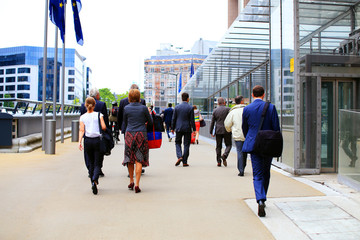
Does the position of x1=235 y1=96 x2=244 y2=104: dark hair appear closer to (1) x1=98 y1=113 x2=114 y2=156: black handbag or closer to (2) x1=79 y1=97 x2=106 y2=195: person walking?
(1) x1=98 y1=113 x2=114 y2=156: black handbag

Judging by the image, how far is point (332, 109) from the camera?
809 cm

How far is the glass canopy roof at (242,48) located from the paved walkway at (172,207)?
427cm

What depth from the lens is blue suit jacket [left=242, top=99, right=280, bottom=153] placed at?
5098 mm

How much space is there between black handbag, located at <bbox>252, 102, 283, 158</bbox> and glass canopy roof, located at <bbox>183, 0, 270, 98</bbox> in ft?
19.2

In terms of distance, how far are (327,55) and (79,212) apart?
5904 millimetres

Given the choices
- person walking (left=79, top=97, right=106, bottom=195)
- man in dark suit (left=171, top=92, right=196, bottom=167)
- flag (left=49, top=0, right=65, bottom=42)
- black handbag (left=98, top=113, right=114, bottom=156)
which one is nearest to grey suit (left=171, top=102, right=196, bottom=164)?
man in dark suit (left=171, top=92, right=196, bottom=167)

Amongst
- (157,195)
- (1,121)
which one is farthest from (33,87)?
(157,195)

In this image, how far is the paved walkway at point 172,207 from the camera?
428 cm

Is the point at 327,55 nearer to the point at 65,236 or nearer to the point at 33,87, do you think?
the point at 65,236

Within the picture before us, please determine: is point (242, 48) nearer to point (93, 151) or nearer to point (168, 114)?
point (168, 114)

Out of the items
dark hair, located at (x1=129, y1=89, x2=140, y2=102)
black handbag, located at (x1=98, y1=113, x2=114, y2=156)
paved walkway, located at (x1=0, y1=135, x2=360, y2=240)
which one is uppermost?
dark hair, located at (x1=129, y1=89, x2=140, y2=102)

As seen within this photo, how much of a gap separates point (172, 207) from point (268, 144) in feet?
5.25

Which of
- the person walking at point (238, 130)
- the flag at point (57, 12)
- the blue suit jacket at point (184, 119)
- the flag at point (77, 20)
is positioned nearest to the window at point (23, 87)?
the flag at point (77, 20)

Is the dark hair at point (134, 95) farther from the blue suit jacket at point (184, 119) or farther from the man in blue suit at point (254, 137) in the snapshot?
the blue suit jacket at point (184, 119)
